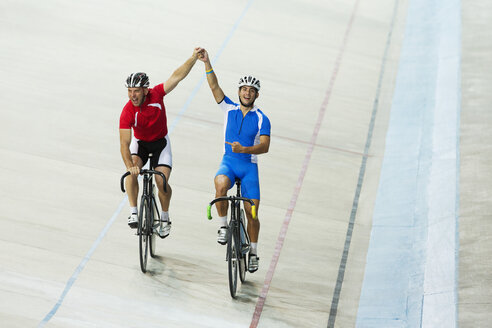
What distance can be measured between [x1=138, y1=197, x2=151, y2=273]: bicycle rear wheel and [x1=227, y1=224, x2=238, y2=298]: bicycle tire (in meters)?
0.79

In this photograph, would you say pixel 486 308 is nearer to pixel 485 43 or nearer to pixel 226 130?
pixel 226 130

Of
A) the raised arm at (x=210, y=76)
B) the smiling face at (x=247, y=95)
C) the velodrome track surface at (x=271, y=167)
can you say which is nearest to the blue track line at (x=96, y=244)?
the velodrome track surface at (x=271, y=167)

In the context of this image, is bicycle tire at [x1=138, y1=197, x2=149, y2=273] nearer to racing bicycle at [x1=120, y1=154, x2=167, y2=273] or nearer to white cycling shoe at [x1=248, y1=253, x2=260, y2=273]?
racing bicycle at [x1=120, y1=154, x2=167, y2=273]

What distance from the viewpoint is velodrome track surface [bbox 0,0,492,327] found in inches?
241

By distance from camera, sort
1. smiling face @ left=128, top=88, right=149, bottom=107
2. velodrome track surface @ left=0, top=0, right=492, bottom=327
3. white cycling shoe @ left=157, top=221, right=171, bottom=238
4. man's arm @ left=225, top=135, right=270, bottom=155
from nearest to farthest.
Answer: man's arm @ left=225, top=135, right=270, bottom=155, smiling face @ left=128, top=88, right=149, bottom=107, velodrome track surface @ left=0, top=0, right=492, bottom=327, white cycling shoe @ left=157, top=221, right=171, bottom=238

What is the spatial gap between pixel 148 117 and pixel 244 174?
3.24ft

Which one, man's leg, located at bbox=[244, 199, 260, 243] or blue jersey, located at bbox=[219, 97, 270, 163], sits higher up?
blue jersey, located at bbox=[219, 97, 270, 163]

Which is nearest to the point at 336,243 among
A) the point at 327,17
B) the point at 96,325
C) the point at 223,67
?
the point at 96,325

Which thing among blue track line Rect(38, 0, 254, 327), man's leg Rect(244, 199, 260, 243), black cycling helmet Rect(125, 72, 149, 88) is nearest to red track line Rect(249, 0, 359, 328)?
man's leg Rect(244, 199, 260, 243)

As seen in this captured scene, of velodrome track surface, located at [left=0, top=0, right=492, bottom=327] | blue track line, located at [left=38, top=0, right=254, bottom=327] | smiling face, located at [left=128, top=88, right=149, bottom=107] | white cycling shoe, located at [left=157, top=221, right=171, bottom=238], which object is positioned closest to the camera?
blue track line, located at [left=38, top=0, right=254, bottom=327]

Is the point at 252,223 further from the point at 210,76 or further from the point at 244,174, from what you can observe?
the point at 210,76

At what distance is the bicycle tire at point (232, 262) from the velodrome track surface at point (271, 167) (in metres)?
0.18

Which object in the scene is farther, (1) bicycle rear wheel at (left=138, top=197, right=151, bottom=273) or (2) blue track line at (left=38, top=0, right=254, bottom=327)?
(1) bicycle rear wheel at (left=138, top=197, right=151, bottom=273)

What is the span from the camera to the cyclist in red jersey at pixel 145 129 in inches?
233
